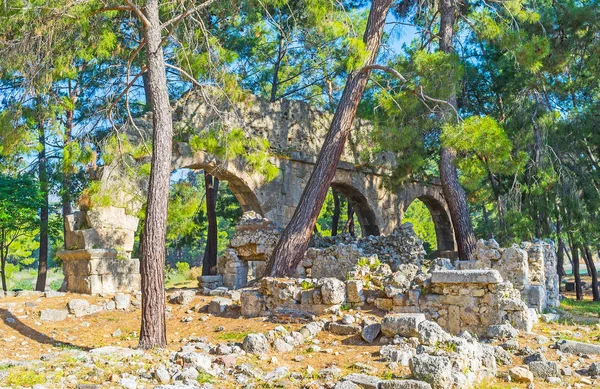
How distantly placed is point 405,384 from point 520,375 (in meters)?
1.22

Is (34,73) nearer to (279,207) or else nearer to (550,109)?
(279,207)

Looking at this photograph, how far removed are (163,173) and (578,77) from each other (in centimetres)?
1147

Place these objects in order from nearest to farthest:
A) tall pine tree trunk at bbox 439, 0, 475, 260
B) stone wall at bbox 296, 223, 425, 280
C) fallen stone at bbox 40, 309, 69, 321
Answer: fallen stone at bbox 40, 309, 69, 321, stone wall at bbox 296, 223, 425, 280, tall pine tree trunk at bbox 439, 0, 475, 260

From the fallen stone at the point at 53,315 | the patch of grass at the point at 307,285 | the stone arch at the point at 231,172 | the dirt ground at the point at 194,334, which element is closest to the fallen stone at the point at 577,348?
the dirt ground at the point at 194,334

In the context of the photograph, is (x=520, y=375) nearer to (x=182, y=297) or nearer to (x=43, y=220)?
(x=182, y=297)

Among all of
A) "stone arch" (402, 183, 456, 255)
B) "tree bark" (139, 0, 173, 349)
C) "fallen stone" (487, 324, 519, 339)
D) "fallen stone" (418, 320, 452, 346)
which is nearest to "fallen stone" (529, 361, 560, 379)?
"fallen stone" (418, 320, 452, 346)

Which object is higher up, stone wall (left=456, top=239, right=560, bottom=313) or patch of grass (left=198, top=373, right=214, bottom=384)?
stone wall (left=456, top=239, right=560, bottom=313)

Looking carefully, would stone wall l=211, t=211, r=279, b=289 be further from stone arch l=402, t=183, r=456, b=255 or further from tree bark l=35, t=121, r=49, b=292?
stone arch l=402, t=183, r=456, b=255

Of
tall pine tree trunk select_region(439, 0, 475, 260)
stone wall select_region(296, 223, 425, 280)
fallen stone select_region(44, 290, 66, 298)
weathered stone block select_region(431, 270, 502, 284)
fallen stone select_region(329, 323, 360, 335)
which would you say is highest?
tall pine tree trunk select_region(439, 0, 475, 260)

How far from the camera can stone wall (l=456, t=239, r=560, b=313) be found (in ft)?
31.2

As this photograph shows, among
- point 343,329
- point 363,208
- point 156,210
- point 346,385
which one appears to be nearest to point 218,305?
point 343,329

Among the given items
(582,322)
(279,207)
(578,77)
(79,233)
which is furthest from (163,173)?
(578,77)

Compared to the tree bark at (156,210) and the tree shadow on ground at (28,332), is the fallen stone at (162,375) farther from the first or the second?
the tree shadow on ground at (28,332)

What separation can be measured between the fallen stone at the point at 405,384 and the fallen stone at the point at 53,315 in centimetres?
606
